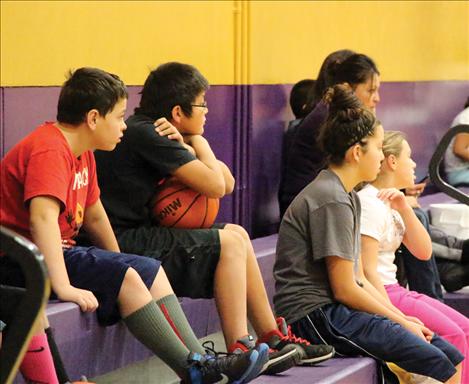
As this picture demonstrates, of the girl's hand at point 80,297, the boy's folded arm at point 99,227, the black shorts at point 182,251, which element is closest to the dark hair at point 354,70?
the black shorts at point 182,251

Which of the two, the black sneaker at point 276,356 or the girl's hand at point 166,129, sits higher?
the girl's hand at point 166,129

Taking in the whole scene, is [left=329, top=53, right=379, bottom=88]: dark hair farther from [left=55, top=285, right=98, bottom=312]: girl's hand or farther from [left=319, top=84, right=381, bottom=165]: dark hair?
[left=55, top=285, right=98, bottom=312]: girl's hand

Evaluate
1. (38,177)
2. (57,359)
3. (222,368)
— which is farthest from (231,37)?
(57,359)

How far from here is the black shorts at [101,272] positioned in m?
3.57

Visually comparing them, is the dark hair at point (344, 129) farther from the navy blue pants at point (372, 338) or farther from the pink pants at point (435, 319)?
the pink pants at point (435, 319)

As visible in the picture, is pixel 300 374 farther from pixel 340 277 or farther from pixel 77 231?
pixel 77 231

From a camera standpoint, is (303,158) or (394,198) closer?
(394,198)

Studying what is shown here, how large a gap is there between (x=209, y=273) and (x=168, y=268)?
16cm

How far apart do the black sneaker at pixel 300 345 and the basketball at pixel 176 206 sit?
1.77 feet

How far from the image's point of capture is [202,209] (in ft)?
14.1

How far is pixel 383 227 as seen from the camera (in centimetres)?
450

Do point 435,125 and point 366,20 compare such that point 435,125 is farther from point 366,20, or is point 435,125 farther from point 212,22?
point 212,22

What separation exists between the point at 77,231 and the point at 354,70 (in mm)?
2060

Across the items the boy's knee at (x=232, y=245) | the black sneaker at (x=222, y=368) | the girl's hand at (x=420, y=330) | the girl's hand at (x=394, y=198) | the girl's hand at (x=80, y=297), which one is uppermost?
the girl's hand at (x=394, y=198)
